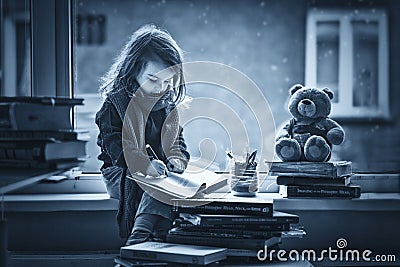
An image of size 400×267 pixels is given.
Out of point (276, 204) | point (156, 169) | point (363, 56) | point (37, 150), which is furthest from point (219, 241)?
point (363, 56)

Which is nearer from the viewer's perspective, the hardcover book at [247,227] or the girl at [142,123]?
the hardcover book at [247,227]

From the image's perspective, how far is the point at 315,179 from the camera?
172 cm

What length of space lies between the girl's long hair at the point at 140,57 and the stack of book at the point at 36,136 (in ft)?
1.18

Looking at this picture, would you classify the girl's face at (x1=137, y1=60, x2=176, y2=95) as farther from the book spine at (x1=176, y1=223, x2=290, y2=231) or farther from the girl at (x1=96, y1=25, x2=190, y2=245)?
the book spine at (x1=176, y1=223, x2=290, y2=231)

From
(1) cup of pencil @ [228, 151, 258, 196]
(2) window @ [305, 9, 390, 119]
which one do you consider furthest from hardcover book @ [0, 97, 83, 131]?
(2) window @ [305, 9, 390, 119]

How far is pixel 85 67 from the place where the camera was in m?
1.98

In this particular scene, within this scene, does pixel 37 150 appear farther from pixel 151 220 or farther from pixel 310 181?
pixel 310 181

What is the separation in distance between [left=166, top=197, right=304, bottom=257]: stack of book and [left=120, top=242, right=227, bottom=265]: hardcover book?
0.04m

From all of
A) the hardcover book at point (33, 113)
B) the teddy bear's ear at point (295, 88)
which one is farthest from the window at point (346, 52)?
the hardcover book at point (33, 113)

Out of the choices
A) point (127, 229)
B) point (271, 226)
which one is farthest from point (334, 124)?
point (127, 229)

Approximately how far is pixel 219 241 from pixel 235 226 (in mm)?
50

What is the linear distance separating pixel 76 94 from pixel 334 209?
32.4 inches

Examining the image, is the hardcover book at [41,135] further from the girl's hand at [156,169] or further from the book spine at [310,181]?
the book spine at [310,181]

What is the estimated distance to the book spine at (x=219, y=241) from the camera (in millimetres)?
1473
